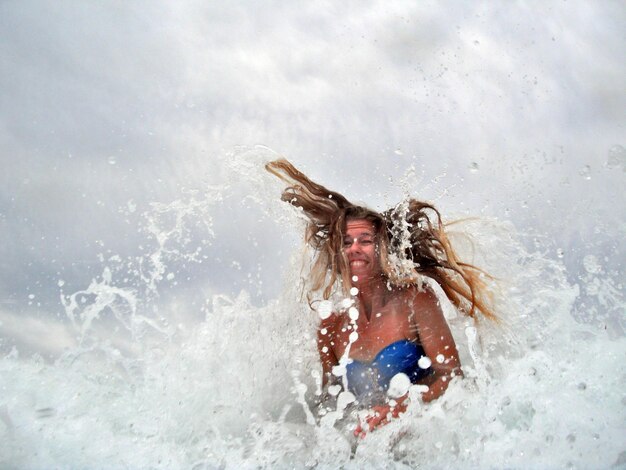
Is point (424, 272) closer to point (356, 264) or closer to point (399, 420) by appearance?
point (356, 264)

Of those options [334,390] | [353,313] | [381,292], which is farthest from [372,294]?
[334,390]

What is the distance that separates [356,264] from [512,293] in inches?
64.1

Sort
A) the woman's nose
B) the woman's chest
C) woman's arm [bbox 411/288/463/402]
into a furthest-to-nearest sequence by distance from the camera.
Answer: the woman's nose < the woman's chest < woman's arm [bbox 411/288/463/402]

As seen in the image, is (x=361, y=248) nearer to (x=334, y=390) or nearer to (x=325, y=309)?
(x=325, y=309)

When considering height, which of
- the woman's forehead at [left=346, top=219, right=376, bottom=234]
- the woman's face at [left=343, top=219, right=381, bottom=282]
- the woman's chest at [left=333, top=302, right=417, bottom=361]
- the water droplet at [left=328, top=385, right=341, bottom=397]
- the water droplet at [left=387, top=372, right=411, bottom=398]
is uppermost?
the woman's forehead at [left=346, top=219, right=376, bottom=234]

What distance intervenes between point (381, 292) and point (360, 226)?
73 centimetres

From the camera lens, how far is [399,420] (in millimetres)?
4410

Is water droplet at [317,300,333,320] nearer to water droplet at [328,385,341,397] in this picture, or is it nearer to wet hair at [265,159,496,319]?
wet hair at [265,159,496,319]

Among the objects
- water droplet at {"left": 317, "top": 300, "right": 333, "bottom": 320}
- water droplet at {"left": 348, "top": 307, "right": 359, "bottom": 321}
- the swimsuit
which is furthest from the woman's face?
the swimsuit

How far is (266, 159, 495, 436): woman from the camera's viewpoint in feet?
16.0

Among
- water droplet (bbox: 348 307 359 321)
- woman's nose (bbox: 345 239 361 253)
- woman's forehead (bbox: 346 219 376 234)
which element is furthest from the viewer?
woman's forehead (bbox: 346 219 376 234)

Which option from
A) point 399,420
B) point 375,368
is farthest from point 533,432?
point 375,368

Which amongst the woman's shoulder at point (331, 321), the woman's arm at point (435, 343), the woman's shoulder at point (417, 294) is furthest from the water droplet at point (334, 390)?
the woman's shoulder at point (417, 294)

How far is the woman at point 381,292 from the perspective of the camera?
487cm
